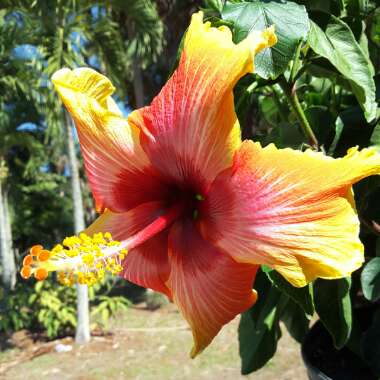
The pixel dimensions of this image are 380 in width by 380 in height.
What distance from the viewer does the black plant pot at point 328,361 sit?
2.72 feet

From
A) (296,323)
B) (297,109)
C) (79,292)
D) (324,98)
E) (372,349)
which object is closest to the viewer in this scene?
(297,109)

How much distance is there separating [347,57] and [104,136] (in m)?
0.29

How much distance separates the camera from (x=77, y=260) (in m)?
0.46

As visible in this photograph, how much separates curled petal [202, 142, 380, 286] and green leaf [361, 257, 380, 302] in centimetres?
35

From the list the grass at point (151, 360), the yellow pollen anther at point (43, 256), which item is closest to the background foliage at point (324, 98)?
the yellow pollen anther at point (43, 256)

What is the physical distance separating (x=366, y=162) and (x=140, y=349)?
5.29 metres

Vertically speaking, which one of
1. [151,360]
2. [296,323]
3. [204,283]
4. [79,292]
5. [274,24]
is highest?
[274,24]

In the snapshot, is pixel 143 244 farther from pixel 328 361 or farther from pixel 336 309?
pixel 328 361

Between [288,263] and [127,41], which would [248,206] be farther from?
[127,41]

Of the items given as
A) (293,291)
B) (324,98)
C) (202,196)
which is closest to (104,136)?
(202,196)

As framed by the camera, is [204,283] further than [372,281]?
No

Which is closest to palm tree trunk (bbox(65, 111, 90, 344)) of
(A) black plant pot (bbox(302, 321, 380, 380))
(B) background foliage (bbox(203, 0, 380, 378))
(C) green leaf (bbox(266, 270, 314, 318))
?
(A) black plant pot (bbox(302, 321, 380, 380))

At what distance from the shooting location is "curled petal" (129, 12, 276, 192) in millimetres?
393

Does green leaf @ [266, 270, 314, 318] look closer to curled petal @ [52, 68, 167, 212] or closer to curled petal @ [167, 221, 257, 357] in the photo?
curled petal @ [167, 221, 257, 357]
